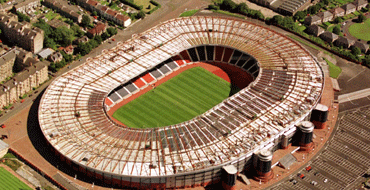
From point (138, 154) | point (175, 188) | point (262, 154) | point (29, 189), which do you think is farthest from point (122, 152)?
point (262, 154)

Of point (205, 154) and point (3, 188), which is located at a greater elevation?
point (205, 154)

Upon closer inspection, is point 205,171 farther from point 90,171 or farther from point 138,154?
point 90,171

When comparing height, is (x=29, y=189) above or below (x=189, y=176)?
below

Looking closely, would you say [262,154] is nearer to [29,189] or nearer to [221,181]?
[221,181]

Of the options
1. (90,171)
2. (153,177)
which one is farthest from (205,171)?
(90,171)

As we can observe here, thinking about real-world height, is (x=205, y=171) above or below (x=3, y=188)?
above

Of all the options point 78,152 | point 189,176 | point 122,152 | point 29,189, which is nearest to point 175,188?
point 189,176

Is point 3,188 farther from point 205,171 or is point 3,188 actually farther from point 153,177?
point 205,171
